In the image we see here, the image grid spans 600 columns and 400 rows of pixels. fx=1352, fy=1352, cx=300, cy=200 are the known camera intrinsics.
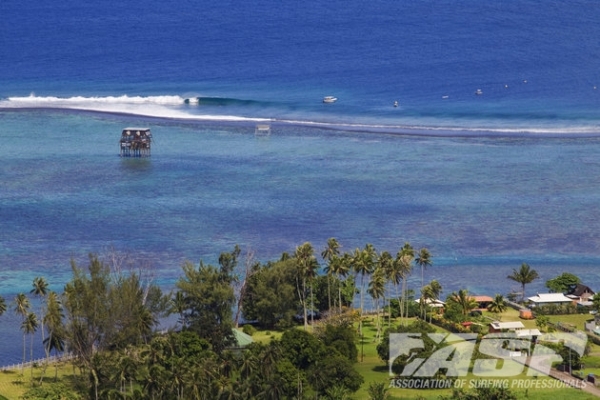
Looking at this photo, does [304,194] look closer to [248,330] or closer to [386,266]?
[248,330]

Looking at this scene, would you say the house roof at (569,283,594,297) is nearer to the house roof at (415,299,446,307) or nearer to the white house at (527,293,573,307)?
the white house at (527,293,573,307)

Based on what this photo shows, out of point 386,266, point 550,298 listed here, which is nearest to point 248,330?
point 386,266

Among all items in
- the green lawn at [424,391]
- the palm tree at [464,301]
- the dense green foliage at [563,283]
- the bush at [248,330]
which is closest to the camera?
the green lawn at [424,391]

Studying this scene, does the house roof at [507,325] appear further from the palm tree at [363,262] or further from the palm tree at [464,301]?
the palm tree at [363,262]

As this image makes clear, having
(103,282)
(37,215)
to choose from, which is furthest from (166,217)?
(103,282)

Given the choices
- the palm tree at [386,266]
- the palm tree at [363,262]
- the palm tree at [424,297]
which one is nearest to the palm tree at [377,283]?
the palm tree at [386,266]

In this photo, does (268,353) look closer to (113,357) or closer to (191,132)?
(113,357)
